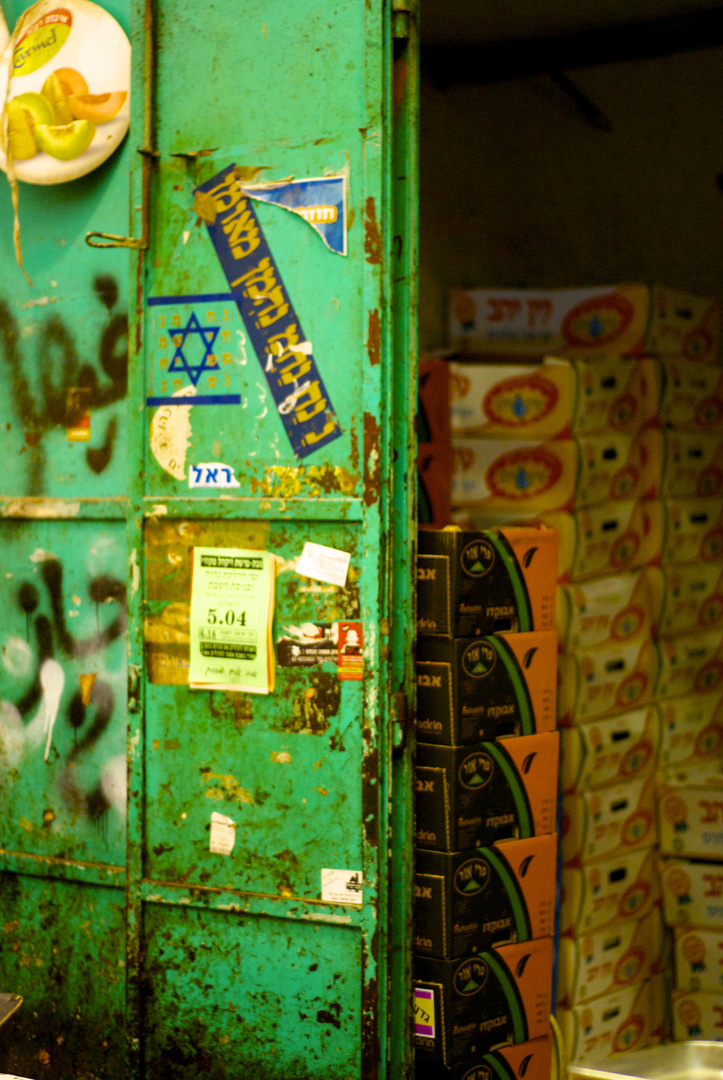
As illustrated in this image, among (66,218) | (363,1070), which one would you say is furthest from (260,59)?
(363,1070)

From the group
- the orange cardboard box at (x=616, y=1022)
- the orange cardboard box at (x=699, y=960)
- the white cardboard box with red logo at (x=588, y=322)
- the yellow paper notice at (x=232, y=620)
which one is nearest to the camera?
the yellow paper notice at (x=232, y=620)

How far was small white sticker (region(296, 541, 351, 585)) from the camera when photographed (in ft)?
7.48

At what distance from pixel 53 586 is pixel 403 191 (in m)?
1.40

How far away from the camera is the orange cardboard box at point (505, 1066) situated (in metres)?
2.40

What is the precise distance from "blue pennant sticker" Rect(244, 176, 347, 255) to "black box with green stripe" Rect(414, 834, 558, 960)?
1.57 metres

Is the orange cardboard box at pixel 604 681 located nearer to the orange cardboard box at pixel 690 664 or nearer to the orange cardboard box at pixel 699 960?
the orange cardboard box at pixel 690 664

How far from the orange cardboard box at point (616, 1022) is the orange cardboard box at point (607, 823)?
50 cm

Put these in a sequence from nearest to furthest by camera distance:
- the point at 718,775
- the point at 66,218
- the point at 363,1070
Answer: the point at 363,1070 < the point at 66,218 < the point at 718,775

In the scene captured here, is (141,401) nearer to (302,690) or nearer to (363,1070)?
(302,690)

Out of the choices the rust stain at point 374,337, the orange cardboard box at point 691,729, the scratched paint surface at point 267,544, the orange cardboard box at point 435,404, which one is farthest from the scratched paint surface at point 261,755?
the orange cardboard box at point 691,729

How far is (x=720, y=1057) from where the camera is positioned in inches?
58.8

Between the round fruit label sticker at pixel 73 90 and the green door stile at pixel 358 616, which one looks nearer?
the green door stile at pixel 358 616

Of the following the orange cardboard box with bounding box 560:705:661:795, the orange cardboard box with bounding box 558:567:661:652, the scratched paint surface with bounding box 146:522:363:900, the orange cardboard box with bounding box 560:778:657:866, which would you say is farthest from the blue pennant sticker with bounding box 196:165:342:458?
the orange cardboard box with bounding box 560:778:657:866

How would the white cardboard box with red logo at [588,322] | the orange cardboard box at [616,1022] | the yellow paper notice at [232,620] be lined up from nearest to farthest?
the yellow paper notice at [232,620] < the orange cardboard box at [616,1022] < the white cardboard box with red logo at [588,322]
